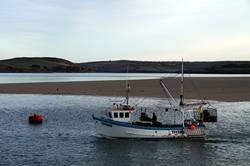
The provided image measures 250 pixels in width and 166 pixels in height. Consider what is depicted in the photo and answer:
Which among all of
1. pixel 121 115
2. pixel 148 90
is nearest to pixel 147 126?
pixel 121 115

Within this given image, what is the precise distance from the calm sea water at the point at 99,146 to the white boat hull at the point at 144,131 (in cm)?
49

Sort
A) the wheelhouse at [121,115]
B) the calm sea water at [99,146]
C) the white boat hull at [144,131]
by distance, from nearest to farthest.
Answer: the calm sea water at [99,146]
the white boat hull at [144,131]
the wheelhouse at [121,115]

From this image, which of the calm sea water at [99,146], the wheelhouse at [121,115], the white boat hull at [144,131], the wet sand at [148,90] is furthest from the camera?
the wet sand at [148,90]

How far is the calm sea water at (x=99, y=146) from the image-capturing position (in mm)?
24547

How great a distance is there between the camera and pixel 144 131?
30.7 metres

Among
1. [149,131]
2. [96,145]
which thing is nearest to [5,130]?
[96,145]

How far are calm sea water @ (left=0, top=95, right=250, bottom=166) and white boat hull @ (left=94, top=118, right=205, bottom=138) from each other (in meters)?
0.49

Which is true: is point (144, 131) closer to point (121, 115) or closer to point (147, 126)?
point (147, 126)

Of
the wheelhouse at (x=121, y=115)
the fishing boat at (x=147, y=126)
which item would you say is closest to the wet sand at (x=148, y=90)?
the fishing boat at (x=147, y=126)

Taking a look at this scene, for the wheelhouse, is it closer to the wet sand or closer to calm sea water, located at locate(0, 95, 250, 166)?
calm sea water, located at locate(0, 95, 250, 166)

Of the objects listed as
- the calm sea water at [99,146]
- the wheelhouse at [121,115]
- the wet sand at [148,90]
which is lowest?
the calm sea water at [99,146]

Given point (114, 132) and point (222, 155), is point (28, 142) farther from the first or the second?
point (222, 155)

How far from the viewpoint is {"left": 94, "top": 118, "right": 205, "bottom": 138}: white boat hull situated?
3070 cm

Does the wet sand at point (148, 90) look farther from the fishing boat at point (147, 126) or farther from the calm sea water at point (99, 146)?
the fishing boat at point (147, 126)
